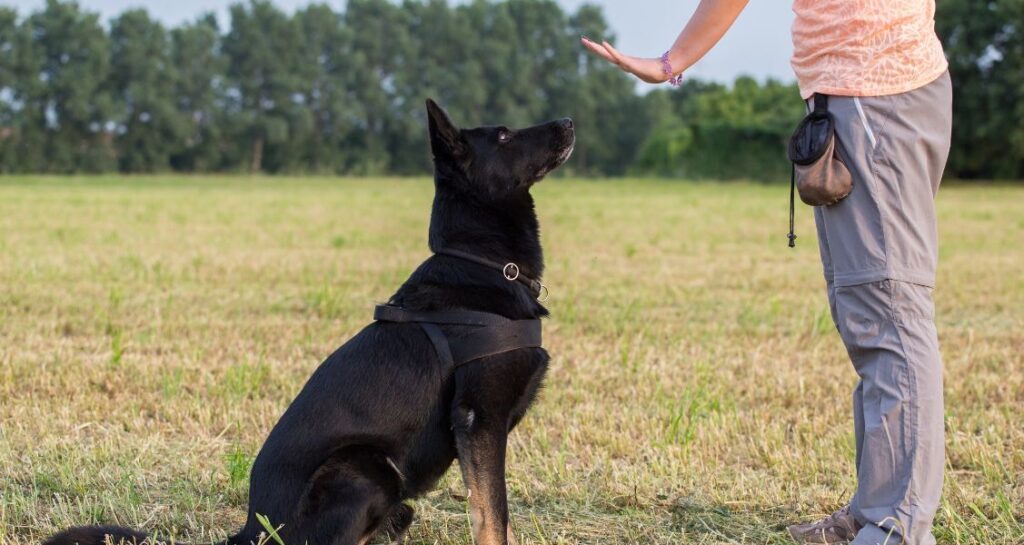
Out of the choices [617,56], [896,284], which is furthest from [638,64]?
[896,284]

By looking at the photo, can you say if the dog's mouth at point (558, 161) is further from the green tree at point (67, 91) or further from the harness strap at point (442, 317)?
the green tree at point (67, 91)

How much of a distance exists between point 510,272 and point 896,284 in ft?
4.04

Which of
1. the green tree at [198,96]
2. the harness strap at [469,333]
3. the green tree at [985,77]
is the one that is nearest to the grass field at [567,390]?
the harness strap at [469,333]

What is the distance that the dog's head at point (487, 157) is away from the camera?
Answer: 11.6 ft

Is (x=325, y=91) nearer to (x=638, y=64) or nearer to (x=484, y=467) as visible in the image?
(x=638, y=64)

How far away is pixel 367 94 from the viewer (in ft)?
212

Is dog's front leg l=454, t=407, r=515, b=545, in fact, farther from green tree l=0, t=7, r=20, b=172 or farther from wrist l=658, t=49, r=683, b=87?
green tree l=0, t=7, r=20, b=172

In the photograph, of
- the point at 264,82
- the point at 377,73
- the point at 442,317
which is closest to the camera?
the point at 442,317

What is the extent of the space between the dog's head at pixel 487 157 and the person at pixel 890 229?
40.2 inches

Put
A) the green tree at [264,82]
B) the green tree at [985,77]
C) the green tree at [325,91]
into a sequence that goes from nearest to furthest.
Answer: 1. the green tree at [985,77]
2. the green tree at [264,82]
3. the green tree at [325,91]

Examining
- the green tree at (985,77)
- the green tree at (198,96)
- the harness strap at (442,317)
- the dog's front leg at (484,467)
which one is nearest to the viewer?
the dog's front leg at (484,467)

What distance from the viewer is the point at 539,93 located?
231 feet

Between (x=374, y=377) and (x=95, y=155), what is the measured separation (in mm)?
54372

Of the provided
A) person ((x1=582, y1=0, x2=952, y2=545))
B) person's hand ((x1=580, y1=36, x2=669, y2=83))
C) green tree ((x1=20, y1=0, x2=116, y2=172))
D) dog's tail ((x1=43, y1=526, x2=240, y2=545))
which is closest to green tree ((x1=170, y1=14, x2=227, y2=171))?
green tree ((x1=20, y1=0, x2=116, y2=172))
